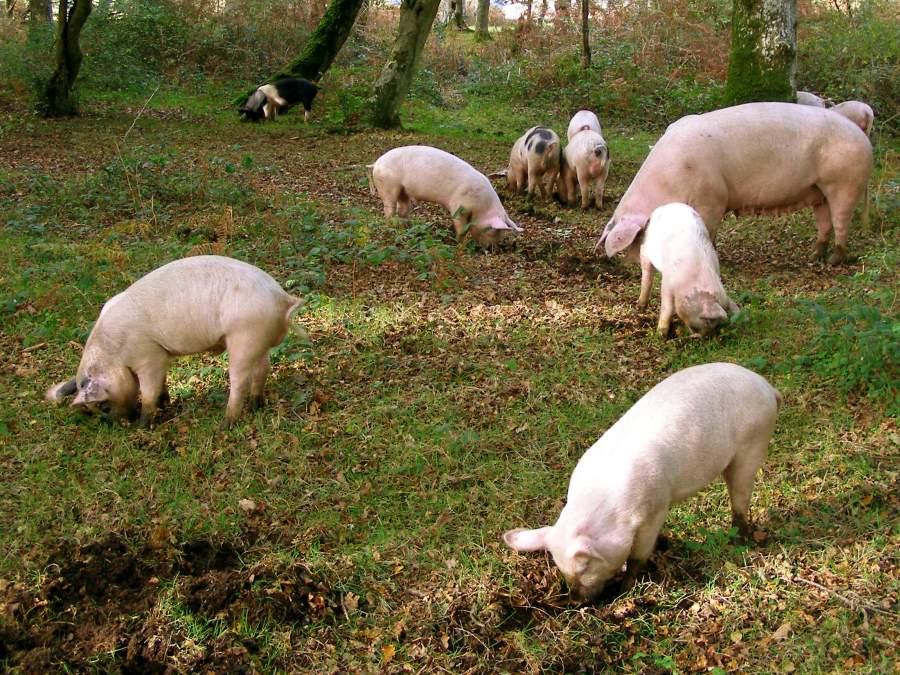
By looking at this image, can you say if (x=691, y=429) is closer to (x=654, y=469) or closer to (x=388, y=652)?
(x=654, y=469)

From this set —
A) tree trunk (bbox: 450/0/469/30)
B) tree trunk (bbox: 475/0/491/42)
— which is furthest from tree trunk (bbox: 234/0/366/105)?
tree trunk (bbox: 450/0/469/30)

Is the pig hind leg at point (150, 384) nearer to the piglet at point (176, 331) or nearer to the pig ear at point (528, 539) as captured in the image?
the piglet at point (176, 331)

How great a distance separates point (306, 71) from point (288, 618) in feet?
46.3

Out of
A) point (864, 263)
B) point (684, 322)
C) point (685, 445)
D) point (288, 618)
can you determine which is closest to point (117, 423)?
point (288, 618)

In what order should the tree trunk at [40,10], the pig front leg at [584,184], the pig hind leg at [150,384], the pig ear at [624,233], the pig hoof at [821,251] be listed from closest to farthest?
1. the pig hind leg at [150,384]
2. the pig ear at [624,233]
3. the pig hoof at [821,251]
4. the pig front leg at [584,184]
5. the tree trunk at [40,10]

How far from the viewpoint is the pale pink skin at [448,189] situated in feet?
25.7

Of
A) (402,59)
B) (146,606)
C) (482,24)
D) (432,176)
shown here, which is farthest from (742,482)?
(482,24)

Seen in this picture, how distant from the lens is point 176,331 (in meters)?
4.57

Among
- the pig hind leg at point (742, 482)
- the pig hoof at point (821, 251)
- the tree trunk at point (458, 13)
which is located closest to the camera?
the pig hind leg at point (742, 482)

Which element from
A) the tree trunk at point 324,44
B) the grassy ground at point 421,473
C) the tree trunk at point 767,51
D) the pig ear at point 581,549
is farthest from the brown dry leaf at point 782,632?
the tree trunk at point 324,44

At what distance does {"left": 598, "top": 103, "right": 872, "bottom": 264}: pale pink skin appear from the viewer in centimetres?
640

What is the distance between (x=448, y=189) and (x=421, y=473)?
14.4 ft

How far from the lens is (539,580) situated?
3465 mm

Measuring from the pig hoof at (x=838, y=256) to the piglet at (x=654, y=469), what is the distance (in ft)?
11.8
